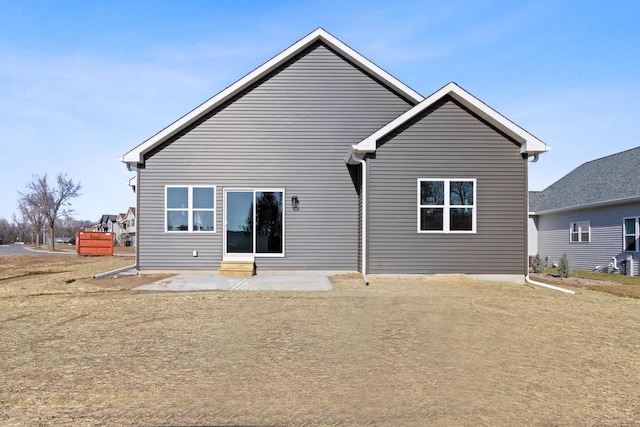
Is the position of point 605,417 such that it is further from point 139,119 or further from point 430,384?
point 139,119

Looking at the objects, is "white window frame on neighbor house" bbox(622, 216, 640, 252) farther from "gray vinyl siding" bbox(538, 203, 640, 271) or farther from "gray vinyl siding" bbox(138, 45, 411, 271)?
"gray vinyl siding" bbox(138, 45, 411, 271)

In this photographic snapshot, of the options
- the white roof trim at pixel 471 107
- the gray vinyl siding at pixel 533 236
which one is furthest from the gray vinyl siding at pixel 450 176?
the gray vinyl siding at pixel 533 236

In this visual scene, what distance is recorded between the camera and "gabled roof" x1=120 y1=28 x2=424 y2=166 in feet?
42.0

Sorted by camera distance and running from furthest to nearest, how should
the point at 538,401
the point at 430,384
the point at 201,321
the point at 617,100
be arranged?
the point at 617,100
the point at 201,321
the point at 430,384
the point at 538,401

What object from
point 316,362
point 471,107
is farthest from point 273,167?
point 316,362

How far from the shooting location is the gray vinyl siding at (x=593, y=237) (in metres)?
18.7

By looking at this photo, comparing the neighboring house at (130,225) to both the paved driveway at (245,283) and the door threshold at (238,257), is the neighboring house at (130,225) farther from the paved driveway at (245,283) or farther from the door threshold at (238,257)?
the paved driveway at (245,283)

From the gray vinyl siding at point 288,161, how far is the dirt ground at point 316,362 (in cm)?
446

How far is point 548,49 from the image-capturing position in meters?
13.5

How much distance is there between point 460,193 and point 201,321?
818 cm

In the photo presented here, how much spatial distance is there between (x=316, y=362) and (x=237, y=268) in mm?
8243

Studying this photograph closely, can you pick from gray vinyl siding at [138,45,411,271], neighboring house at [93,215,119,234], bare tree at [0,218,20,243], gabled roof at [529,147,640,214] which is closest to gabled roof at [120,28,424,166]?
gray vinyl siding at [138,45,411,271]

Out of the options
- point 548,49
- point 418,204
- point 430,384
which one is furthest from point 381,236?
point 548,49

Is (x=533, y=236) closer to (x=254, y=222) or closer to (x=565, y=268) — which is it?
(x=565, y=268)
